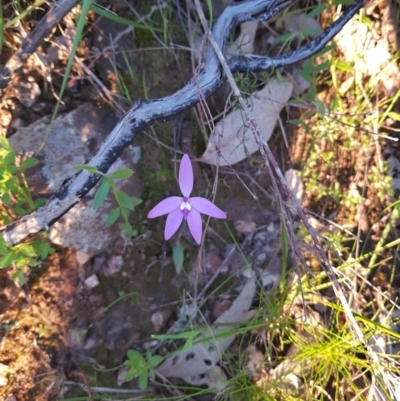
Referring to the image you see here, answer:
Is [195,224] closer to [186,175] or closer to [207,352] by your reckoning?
[186,175]

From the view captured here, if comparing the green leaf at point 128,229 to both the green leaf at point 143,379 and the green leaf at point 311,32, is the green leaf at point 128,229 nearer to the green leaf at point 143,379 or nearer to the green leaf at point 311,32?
the green leaf at point 143,379

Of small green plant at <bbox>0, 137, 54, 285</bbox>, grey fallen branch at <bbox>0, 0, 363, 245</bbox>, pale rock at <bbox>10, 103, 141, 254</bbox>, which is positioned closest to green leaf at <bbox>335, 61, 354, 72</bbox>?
grey fallen branch at <bbox>0, 0, 363, 245</bbox>

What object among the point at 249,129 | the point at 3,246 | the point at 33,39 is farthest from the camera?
the point at 249,129

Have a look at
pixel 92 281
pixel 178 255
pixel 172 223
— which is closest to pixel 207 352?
pixel 178 255

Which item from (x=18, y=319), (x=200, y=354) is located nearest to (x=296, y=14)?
(x=200, y=354)

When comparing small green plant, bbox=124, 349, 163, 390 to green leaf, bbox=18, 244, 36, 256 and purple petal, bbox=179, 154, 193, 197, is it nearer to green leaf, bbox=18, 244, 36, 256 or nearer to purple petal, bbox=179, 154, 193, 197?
green leaf, bbox=18, 244, 36, 256

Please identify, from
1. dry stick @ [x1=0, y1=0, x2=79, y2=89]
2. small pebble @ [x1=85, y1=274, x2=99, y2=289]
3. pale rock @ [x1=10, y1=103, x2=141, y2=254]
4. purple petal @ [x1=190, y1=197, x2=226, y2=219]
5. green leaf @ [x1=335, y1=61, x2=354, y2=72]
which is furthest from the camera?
green leaf @ [x1=335, y1=61, x2=354, y2=72]

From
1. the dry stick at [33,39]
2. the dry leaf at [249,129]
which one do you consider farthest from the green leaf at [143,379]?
the dry stick at [33,39]
